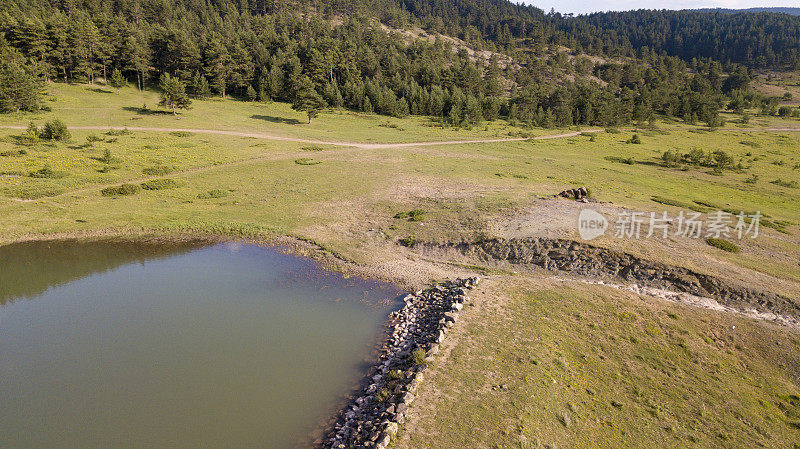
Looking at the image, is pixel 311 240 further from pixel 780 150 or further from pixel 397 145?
pixel 780 150

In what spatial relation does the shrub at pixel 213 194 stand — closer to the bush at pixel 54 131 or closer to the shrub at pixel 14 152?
the shrub at pixel 14 152

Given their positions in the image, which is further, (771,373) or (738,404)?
(771,373)

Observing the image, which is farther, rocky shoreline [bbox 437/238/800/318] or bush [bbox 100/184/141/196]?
bush [bbox 100/184/141/196]

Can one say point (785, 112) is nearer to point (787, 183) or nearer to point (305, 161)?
point (787, 183)

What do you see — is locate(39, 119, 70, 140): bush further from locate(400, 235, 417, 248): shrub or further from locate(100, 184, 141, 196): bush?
locate(400, 235, 417, 248): shrub

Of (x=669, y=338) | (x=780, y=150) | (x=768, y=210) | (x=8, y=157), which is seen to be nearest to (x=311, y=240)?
(x=669, y=338)

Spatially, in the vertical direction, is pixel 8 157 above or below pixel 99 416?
above

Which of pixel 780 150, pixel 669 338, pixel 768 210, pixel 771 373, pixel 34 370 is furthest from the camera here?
pixel 780 150

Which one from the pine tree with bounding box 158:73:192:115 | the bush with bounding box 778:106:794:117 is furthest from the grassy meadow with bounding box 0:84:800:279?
the bush with bounding box 778:106:794:117
